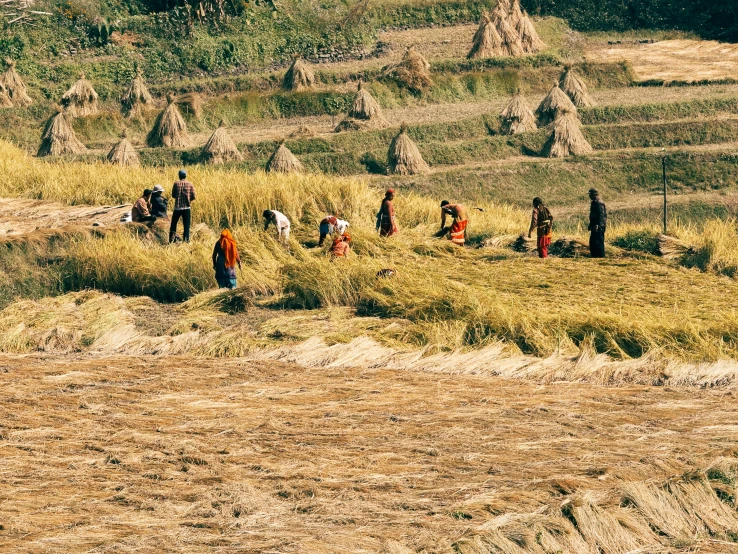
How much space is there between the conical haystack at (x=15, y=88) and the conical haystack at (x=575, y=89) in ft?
45.7

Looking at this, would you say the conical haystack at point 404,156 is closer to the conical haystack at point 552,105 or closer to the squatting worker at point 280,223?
the conical haystack at point 552,105

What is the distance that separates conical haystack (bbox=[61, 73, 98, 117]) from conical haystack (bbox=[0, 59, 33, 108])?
1.47m

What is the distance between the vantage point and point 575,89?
102ft

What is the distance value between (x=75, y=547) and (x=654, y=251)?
11.0 meters

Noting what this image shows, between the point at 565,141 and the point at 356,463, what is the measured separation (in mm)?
20115

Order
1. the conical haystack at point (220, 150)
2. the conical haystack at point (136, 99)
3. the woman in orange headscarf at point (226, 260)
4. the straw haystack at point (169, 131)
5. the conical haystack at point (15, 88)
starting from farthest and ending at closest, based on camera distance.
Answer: the conical haystack at point (15, 88) → the conical haystack at point (136, 99) → the straw haystack at point (169, 131) → the conical haystack at point (220, 150) → the woman in orange headscarf at point (226, 260)

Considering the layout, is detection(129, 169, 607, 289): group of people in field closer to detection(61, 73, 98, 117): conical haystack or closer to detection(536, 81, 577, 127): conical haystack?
detection(536, 81, 577, 127): conical haystack

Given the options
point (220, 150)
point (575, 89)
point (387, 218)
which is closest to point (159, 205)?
Result: point (387, 218)

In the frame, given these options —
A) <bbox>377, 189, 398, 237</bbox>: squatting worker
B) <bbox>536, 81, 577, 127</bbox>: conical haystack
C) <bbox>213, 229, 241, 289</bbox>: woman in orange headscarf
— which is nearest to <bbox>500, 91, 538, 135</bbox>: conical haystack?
<bbox>536, 81, 577, 127</bbox>: conical haystack

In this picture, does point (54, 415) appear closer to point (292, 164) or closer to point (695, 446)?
point (695, 446)

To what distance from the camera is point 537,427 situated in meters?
9.55

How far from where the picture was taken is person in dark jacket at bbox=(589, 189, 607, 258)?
15.7 meters

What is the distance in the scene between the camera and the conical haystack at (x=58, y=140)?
2711cm

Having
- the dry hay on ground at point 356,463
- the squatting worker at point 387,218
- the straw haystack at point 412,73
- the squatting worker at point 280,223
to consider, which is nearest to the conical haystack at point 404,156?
the straw haystack at point 412,73
